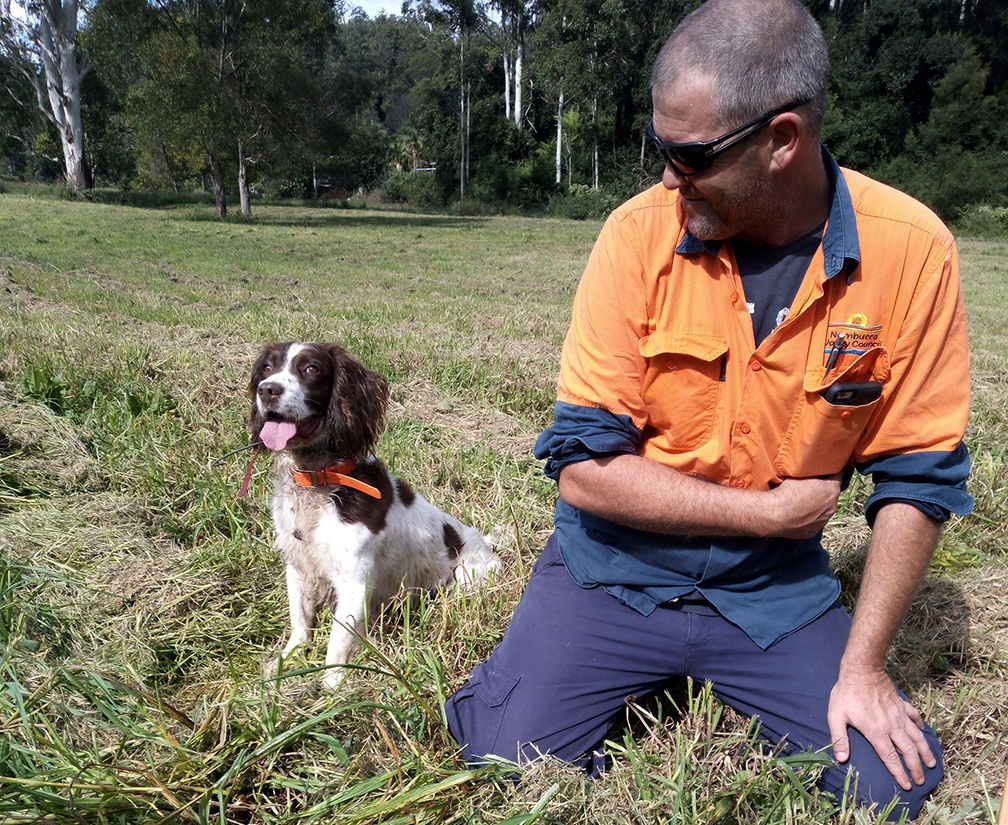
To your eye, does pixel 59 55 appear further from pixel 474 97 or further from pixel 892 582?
pixel 892 582

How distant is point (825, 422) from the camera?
217 cm

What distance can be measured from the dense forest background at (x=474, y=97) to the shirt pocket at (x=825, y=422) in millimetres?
24674

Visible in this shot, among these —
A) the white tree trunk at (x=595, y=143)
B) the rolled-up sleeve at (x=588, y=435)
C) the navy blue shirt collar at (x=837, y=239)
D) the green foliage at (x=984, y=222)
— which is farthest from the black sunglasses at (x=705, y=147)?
the white tree trunk at (x=595, y=143)

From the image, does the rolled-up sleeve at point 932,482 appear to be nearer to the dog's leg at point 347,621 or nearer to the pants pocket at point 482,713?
the pants pocket at point 482,713

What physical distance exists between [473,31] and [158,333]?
40.8m

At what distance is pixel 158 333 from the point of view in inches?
245

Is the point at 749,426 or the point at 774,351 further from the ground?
the point at 774,351

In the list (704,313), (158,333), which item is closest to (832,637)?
(704,313)

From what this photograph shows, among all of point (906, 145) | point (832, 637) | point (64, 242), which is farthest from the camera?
point (906, 145)

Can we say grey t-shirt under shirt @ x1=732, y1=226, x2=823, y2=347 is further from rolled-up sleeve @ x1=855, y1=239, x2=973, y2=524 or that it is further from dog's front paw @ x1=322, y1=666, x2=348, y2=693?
dog's front paw @ x1=322, y1=666, x2=348, y2=693

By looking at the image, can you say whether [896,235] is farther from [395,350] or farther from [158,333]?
[158,333]

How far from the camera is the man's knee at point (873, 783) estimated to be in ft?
6.66

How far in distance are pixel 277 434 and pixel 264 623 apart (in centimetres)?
72

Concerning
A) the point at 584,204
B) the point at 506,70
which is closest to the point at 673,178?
the point at 584,204
